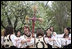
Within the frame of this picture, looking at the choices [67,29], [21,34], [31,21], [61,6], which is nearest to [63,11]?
[61,6]

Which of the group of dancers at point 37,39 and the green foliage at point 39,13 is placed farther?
the green foliage at point 39,13

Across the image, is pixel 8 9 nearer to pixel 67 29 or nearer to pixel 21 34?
pixel 21 34

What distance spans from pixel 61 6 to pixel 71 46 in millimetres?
977

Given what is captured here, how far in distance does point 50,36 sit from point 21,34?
620 mm

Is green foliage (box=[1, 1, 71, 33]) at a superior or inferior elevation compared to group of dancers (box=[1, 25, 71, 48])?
superior

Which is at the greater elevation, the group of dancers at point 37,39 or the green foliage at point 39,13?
the green foliage at point 39,13

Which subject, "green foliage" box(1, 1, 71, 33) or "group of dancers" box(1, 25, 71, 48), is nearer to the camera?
"group of dancers" box(1, 25, 71, 48)

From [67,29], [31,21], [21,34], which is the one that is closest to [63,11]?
[67,29]

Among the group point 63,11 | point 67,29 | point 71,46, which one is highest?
point 63,11

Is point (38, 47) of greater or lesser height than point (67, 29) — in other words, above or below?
below

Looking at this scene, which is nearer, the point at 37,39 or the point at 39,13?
the point at 37,39

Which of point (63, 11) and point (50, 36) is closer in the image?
point (50, 36)

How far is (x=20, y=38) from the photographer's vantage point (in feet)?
14.6

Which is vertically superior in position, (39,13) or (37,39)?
(39,13)
